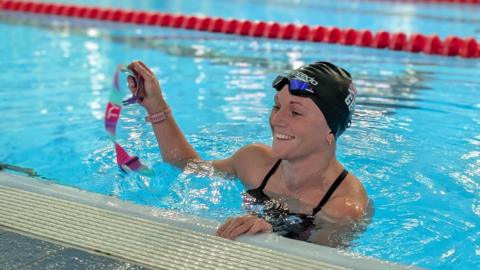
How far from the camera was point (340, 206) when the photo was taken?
2904 mm

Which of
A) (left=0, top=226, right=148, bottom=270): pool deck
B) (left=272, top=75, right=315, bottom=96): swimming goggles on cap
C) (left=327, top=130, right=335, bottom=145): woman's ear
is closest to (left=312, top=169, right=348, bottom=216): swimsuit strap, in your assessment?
(left=327, top=130, right=335, bottom=145): woman's ear

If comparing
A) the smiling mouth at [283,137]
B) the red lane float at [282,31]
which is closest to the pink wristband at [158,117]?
the smiling mouth at [283,137]

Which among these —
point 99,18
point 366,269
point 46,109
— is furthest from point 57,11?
point 366,269

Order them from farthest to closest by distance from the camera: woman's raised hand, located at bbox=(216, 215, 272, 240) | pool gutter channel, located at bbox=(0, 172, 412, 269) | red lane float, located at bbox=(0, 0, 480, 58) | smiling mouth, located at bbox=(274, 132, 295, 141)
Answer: red lane float, located at bbox=(0, 0, 480, 58)
smiling mouth, located at bbox=(274, 132, 295, 141)
woman's raised hand, located at bbox=(216, 215, 272, 240)
pool gutter channel, located at bbox=(0, 172, 412, 269)

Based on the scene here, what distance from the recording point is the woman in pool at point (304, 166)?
2.80 meters

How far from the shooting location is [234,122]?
17.4 ft

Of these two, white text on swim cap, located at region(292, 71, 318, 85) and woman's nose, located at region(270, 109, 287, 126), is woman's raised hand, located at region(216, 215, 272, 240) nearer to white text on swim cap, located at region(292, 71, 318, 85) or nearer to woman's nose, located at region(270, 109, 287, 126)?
woman's nose, located at region(270, 109, 287, 126)

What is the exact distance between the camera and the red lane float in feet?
27.3

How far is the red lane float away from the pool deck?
6505mm

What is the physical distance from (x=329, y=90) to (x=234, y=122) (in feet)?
8.08

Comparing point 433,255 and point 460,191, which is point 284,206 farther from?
point 460,191

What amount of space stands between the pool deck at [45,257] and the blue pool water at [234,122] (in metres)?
1.01

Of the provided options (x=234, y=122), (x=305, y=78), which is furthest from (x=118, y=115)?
(x=234, y=122)

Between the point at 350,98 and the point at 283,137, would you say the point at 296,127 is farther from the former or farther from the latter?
the point at 350,98
